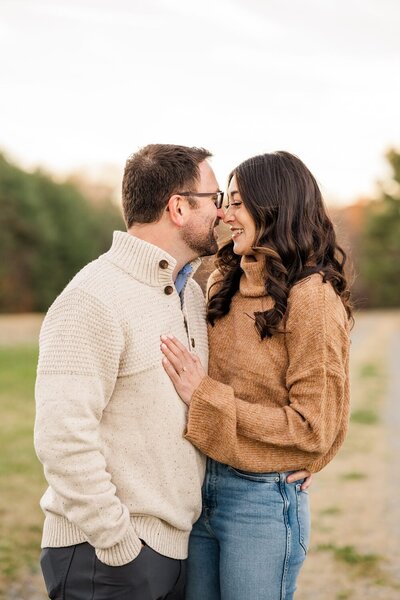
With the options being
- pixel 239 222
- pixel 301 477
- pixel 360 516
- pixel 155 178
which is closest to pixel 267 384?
pixel 301 477

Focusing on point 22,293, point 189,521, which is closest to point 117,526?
point 189,521

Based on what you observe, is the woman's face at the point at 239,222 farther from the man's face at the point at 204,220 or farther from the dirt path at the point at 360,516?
the dirt path at the point at 360,516

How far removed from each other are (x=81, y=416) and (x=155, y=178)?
0.91 m

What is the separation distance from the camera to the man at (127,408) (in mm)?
2615

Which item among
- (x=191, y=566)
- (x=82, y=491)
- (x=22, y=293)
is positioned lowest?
(x=22, y=293)

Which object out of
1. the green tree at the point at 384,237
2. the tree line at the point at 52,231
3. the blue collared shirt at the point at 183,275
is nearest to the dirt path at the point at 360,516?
the blue collared shirt at the point at 183,275

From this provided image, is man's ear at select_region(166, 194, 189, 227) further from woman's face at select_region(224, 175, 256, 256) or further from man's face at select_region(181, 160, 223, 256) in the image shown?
woman's face at select_region(224, 175, 256, 256)

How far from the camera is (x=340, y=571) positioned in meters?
5.76

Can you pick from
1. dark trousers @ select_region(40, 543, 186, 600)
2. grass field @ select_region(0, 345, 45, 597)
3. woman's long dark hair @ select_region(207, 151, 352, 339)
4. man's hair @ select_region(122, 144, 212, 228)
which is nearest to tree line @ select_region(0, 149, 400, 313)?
grass field @ select_region(0, 345, 45, 597)

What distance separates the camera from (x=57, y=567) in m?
2.79

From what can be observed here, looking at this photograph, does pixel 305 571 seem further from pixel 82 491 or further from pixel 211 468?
pixel 82 491

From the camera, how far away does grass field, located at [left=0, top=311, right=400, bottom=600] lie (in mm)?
5449

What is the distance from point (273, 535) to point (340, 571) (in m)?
3.11

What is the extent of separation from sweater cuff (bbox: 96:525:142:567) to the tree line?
3869cm
